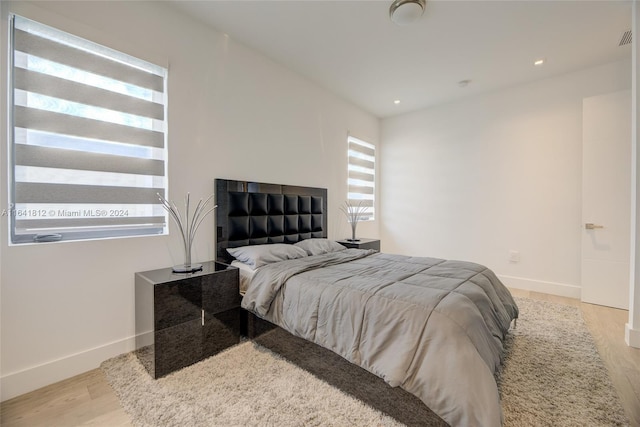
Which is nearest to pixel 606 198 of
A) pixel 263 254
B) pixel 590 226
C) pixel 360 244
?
pixel 590 226

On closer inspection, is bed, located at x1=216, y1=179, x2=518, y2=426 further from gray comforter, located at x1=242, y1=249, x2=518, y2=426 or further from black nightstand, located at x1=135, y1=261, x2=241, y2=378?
black nightstand, located at x1=135, y1=261, x2=241, y2=378

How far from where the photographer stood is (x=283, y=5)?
7.39 ft

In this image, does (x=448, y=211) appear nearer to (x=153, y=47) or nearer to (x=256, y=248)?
(x=256, y=248)

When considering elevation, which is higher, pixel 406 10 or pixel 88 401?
pixel 406 10

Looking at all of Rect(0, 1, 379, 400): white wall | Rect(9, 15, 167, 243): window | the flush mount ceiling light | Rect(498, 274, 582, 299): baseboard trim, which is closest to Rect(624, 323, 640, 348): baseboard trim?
Rect(498, 274, 582, 299): baseboard trim

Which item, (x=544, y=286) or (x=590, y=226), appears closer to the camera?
(x=590, y=226)

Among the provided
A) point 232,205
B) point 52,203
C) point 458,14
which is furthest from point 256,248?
point 458,14

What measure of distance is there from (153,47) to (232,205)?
1445 mm

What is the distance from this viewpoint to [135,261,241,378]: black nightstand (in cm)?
177

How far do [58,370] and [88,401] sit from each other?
0.40 metres

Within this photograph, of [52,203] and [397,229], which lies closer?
[52,203]

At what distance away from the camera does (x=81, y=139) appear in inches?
73.4

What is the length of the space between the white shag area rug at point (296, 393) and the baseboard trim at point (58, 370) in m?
0.08

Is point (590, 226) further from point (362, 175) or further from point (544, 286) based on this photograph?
point (362, 175)
